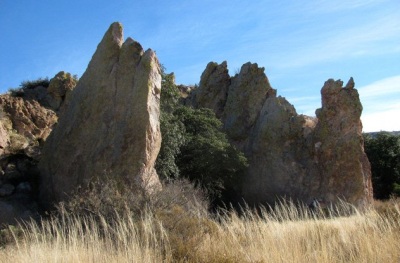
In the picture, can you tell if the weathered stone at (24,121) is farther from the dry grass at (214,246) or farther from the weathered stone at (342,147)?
the weathered stone at (342,147)

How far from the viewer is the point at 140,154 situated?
14.6 metres

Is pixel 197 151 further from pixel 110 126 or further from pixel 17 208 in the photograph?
pixel 17 208

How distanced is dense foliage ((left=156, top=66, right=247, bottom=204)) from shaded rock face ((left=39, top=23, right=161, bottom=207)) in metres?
4.44

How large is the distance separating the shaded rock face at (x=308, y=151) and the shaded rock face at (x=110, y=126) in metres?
11.6

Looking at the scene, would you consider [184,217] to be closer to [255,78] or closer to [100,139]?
[100,139]

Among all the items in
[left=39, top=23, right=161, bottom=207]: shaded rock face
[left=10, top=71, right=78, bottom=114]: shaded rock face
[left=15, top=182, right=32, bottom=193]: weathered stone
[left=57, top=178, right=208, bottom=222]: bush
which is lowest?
[left=57, top=178, right=208, bottom=222]: bush

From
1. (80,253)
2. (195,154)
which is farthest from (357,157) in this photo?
(80,253)

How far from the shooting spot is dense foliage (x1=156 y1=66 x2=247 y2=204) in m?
21.1

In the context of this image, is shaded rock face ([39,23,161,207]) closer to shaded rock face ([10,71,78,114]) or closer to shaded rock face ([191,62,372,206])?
shaded rock face ([10,71,78,114])

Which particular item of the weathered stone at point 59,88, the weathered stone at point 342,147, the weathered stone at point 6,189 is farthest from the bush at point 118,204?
the weathered stone at point 342,147

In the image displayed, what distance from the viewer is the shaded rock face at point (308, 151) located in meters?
25.3

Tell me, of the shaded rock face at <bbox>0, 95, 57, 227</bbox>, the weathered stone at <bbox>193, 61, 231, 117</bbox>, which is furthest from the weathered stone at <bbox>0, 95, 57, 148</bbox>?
the weathered stone at <bbox>193, 61, 231, 117</bbox>

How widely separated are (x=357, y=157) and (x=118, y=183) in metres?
16.3

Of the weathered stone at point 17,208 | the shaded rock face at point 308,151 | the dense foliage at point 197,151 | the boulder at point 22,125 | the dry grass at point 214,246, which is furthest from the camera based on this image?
the shaded rock face at point 308,151
